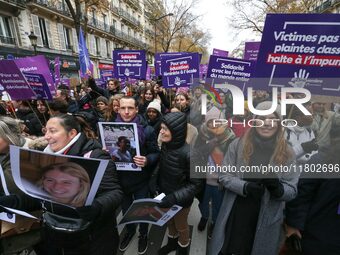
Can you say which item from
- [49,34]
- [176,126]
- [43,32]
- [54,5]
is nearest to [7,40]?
[43,32]

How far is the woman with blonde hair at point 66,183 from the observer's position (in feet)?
4.40

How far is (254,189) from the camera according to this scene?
5.48ft

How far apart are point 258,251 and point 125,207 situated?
1.59 meters

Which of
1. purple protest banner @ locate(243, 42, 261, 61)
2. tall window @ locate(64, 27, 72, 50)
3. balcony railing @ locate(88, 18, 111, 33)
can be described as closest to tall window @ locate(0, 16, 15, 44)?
tall window @ locate(64, 27, 72, 50)

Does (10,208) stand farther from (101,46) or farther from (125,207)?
(101,46)

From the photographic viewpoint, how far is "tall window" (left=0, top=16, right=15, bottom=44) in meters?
14.3

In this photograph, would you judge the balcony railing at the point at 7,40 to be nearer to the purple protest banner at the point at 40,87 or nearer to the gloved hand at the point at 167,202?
the purple protest banner at the point at 40,87

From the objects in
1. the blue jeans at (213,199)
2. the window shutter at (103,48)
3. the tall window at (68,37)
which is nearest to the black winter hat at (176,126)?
the blue jeans at (213,199)

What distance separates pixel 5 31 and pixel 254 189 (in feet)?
61.4

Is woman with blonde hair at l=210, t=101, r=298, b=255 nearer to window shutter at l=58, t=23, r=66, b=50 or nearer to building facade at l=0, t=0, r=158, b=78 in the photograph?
building facade at l=0, t=0, r=158, b=78

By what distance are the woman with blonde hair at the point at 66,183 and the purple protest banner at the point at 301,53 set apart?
63.2 inches

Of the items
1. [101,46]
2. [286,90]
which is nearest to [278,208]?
[286,90]

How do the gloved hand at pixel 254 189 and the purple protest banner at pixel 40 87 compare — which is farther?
the purple protest banner at pixel 40 87

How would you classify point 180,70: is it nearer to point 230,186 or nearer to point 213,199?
point 213,199
